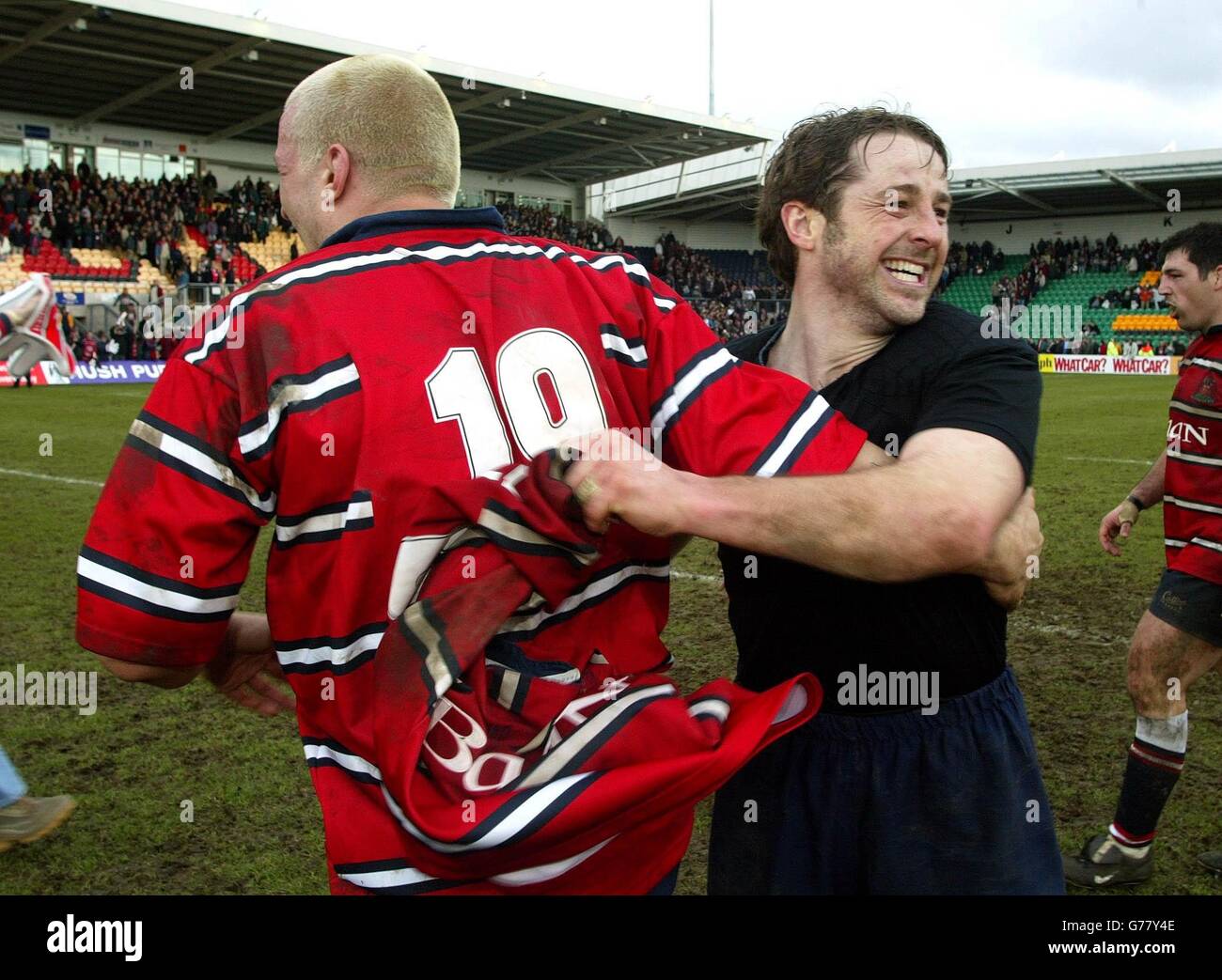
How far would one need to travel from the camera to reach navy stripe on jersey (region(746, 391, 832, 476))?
5.13 ft

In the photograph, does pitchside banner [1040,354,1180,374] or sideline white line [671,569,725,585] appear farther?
pitchside banner [1040,354,1180,374]

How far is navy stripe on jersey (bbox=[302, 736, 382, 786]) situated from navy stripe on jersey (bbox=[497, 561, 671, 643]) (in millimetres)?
264

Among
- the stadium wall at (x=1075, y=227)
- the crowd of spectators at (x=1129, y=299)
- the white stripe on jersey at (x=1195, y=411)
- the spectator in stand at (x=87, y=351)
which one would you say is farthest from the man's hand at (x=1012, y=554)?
the stadium wall at (x=1075, y=227)

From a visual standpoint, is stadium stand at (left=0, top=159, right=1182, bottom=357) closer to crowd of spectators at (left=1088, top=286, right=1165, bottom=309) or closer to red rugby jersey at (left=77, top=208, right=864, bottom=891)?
crowd of spectators at (left=1088, top=286, right=1165, bottom=309)

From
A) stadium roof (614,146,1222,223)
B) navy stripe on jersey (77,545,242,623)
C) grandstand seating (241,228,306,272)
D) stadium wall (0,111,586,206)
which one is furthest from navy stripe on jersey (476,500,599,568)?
stadium wall (0,111,586,206)

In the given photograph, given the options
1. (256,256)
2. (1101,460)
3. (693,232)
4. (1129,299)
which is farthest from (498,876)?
(693,232)

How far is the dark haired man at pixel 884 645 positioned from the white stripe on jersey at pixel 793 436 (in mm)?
294

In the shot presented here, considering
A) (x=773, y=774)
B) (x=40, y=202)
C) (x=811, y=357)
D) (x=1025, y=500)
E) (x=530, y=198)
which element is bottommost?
(x=773, y=774)

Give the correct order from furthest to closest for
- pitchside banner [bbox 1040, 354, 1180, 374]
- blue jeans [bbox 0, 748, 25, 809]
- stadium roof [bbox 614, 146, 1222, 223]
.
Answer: stadium roof [bbox 614, 146, 1222, 223], pitchside banner [bbox 1040, 354, 1180, 374], blue jeans [bbox 0, 748, 25, 809]

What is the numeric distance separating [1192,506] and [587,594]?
10.3 feet

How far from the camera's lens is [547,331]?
60.5 inches

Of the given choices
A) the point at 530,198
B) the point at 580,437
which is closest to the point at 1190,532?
the point at 580,437

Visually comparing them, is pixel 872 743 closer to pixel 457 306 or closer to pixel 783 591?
pixel 783 591
